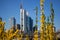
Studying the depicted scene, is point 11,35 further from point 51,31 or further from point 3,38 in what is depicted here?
point 51,31

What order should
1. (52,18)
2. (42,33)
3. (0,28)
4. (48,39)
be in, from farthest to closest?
(52,18), (48,39), (42,33), (0,28)

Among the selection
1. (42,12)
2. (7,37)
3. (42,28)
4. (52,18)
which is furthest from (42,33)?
(7,37)

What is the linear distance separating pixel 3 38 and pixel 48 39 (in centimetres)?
671

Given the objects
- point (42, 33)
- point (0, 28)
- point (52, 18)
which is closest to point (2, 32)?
point (0, 28)

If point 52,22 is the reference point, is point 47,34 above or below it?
below

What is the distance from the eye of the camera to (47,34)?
1166cm

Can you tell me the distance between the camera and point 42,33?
10.3m

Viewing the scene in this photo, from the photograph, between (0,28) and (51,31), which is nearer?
(0,28)

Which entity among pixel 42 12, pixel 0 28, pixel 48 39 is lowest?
pixel 48 39

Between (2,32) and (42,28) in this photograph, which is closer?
(2,32)

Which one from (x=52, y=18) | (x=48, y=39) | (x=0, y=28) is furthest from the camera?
(x=52, y=18)

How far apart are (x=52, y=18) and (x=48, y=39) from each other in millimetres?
1724

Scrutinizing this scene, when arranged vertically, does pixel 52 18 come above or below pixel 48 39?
above

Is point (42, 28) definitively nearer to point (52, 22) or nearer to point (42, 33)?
point (42, 33)
